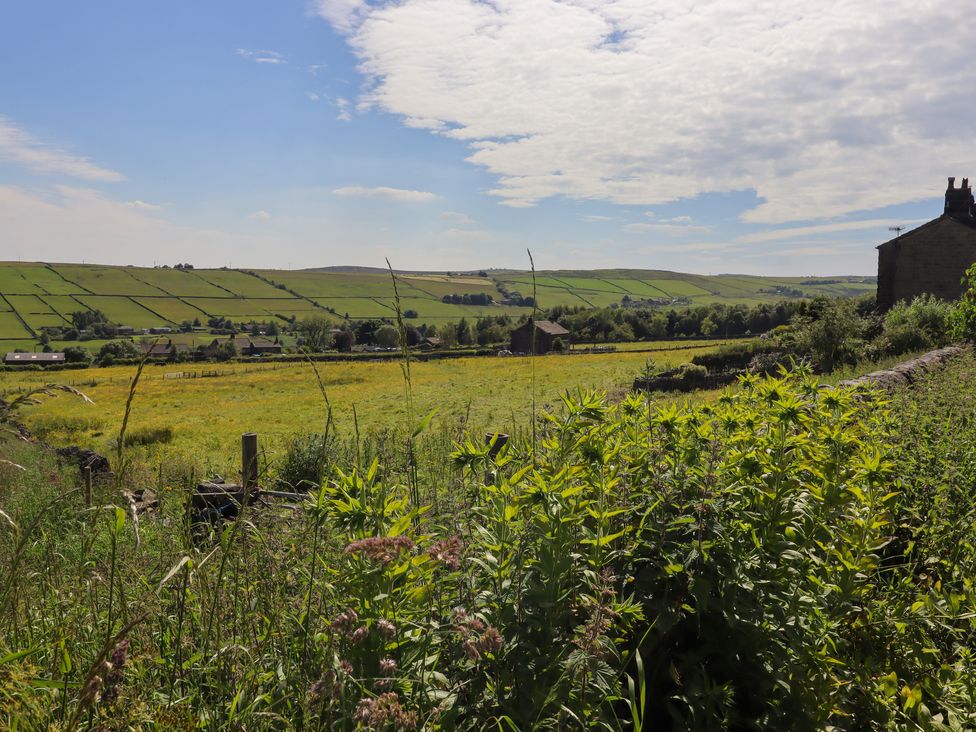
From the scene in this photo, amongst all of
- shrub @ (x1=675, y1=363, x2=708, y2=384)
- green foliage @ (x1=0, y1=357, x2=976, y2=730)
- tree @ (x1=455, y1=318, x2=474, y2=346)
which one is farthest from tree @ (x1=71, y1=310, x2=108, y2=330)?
green foliage @ (x1=0, y1=357, x2=976, y2=730)

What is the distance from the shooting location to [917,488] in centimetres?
425

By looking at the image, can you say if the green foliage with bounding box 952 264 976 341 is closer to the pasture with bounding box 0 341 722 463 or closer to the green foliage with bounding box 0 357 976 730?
the pasture with bounding box 0 341 722 463

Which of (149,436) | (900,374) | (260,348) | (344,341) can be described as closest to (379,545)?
(900,374)

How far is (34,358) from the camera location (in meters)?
75.4

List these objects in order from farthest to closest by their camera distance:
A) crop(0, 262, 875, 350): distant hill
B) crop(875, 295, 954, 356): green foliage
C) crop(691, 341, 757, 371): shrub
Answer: crop(0, 262, 875, 350): distant hill → crop(691, 341, 757, 371): shrub → crop(875, 295, 954, 356): green foliage

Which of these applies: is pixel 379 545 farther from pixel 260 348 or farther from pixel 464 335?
pixel 464 335

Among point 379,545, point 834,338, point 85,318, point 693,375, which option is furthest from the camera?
point 85,318

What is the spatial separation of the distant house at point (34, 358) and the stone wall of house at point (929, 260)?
8490 cm

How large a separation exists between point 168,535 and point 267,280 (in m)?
188

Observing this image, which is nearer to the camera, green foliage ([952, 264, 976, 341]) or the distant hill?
green foliage ([952, 264, 976, 341])

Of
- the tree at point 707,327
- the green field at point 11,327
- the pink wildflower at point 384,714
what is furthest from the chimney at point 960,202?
the green field at point 11,327

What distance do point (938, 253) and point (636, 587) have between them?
1786 inches

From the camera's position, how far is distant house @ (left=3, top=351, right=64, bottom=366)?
70.8 meters

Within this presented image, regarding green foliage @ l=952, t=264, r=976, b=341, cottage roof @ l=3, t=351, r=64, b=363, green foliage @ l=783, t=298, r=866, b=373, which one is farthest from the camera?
cottage roof @ l=3, t=351, r=64, b=363
